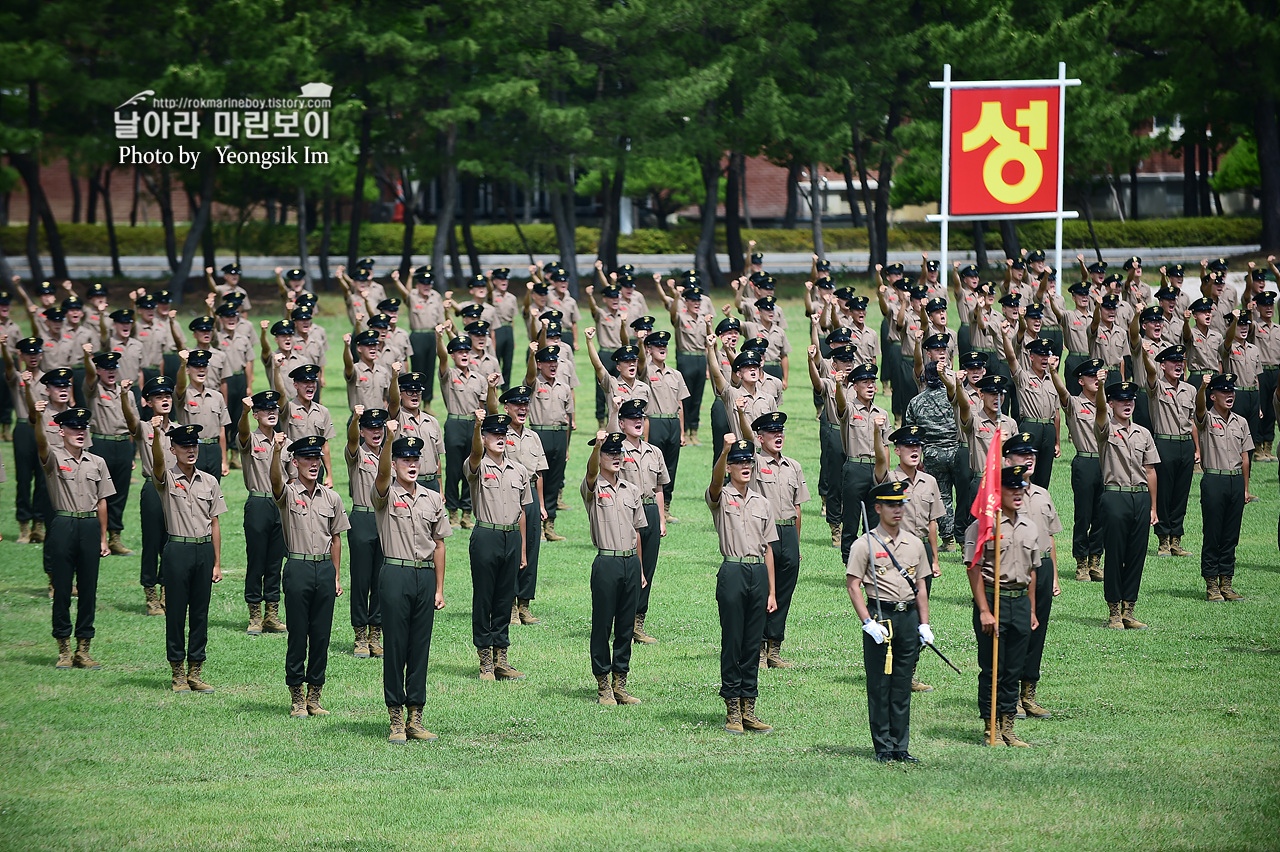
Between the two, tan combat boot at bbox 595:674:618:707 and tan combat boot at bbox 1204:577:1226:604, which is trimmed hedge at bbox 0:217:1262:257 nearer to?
tan combat boot at bbox 1204:577:1226:604

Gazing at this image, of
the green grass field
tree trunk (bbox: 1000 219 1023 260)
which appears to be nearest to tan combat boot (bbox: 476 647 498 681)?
the green grass field

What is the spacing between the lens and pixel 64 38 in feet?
115

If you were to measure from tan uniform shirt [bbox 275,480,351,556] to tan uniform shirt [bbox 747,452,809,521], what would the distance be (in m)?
3.47

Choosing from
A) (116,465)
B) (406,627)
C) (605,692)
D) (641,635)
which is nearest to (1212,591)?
(641,635)

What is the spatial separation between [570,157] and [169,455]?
25268mm

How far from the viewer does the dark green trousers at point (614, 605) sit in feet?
39.2

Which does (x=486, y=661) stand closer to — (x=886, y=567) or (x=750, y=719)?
(x=750, y=719)

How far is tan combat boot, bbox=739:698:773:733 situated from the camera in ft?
37.5

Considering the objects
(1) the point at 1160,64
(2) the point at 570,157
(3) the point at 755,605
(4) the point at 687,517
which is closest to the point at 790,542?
(3) the point at 755,605

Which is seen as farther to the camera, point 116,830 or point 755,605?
point 755,605

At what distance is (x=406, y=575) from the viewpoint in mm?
11102

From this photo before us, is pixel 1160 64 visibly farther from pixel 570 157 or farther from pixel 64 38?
pixel 64 38

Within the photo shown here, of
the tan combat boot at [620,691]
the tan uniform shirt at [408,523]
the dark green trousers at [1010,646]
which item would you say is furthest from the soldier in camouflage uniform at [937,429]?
the tan uniform shirt at [408,523]

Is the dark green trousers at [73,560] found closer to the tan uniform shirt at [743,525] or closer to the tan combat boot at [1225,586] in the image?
the tan uniform shirt at [743,525]
